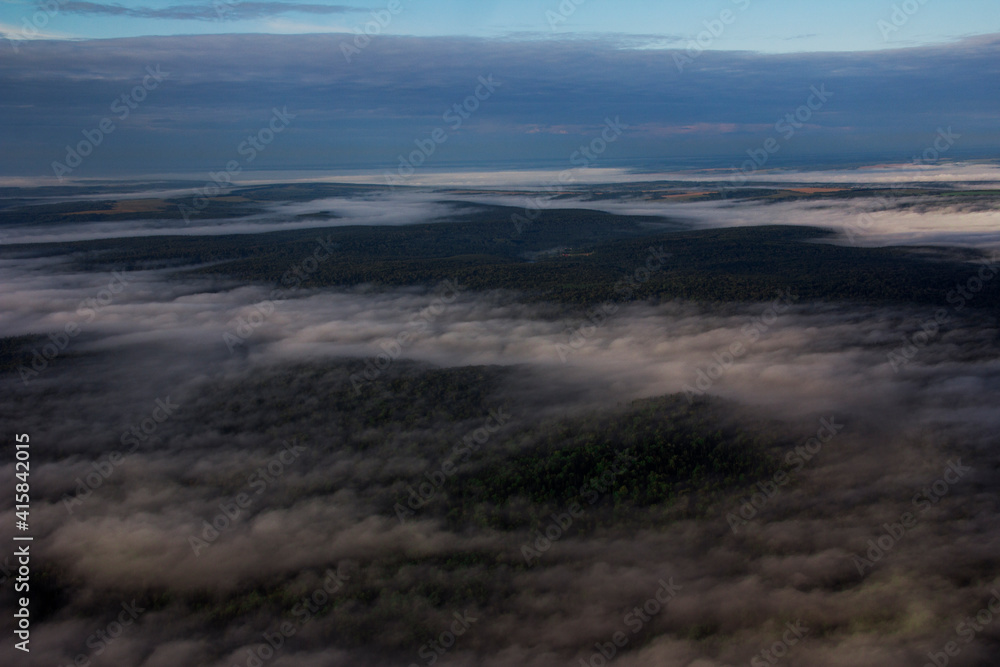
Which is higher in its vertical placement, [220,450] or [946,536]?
[946,536]

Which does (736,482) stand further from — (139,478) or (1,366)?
(1,366)

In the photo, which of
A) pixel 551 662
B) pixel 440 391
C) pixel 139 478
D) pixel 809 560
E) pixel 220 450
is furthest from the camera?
pixel 440 391

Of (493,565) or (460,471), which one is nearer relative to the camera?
(493,565)

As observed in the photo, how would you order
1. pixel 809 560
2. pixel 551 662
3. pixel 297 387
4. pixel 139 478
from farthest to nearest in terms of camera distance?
pixel 297 387, pixel 139 478, pixel 809 560, pixel 551 662

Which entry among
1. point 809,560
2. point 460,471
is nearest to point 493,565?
point 460,471

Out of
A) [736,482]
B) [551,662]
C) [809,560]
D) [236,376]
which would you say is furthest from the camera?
[236,376]

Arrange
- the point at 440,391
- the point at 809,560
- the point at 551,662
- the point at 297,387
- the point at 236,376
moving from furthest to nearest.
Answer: the point at 236,376 < the point at 297,387 < the point at 440,391 < the point at 809,560 < the point at 551,662

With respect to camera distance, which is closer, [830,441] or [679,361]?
[830,441]

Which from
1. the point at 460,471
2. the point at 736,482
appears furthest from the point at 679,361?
the point at 460,471

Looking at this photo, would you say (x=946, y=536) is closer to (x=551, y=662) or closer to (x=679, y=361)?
(x=551, y=662)
